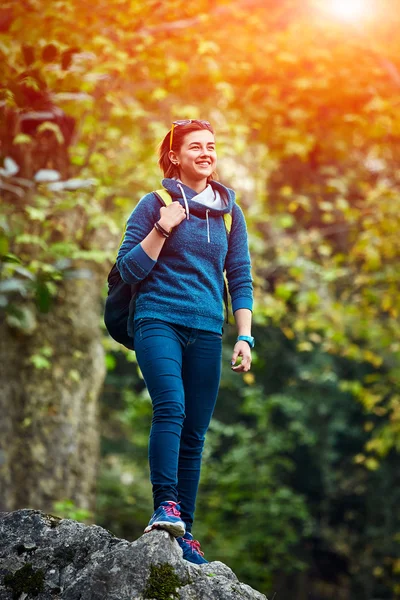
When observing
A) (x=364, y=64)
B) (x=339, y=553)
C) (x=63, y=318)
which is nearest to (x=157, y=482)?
(x=63, y=318)

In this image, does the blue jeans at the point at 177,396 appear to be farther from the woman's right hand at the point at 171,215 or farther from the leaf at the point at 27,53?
the leaf at the point at 27,53

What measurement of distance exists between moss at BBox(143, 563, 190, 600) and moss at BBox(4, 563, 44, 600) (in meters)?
0.45

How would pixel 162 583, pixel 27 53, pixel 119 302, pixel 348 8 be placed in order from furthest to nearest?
pixel 348 8 < pixel 27 53 < pixel 119 302 < pixel 162 583

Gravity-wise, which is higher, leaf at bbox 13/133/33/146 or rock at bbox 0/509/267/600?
leaf at bbox 13/133/33/146

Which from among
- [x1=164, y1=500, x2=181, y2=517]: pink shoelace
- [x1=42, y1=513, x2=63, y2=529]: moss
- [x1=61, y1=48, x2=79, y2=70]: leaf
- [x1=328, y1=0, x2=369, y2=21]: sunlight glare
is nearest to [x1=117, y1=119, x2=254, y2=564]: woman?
[x1=164, y1=500, x2=181, y2=517]: pink shoelace

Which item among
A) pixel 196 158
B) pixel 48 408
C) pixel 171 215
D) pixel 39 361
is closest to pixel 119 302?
pixel 171 215

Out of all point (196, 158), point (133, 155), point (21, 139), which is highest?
point (133, 155)

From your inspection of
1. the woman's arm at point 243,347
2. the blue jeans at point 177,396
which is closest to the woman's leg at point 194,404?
the blue jeans at point 177,396

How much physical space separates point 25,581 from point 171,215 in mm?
1508

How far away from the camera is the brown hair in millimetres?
3428

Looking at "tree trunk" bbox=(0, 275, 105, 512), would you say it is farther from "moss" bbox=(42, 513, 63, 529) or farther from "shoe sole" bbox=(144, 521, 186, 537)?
"shoe sole" bbox=(144, 521, 186, 537)

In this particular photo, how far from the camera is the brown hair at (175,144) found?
343 centimetres

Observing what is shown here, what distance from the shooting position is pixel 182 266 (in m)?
3.31

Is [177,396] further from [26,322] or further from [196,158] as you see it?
[26,322]
